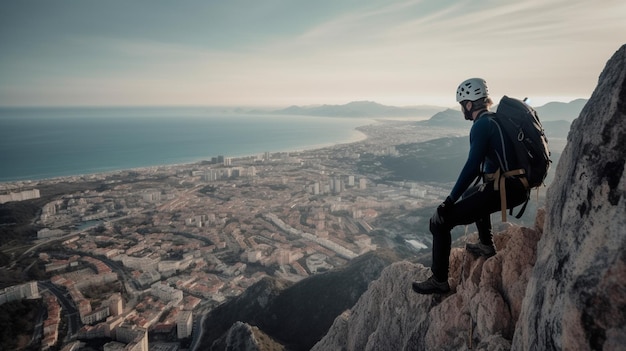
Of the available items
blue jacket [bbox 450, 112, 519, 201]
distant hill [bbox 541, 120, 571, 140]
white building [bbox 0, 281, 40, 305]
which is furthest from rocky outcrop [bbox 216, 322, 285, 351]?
distant hill [bbox 541, 120, 571, 140]

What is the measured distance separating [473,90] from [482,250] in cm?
265

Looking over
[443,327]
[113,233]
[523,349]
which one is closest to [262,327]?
[443,327]

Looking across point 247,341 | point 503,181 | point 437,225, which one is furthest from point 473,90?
point 247,341

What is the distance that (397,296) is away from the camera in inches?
363

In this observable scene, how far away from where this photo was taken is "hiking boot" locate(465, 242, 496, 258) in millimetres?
5492

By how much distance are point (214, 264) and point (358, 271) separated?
21.8 metres

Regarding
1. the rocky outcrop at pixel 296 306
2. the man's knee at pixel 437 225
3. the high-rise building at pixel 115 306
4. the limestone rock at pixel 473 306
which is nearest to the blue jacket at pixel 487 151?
the man's knee at pixel 437 225

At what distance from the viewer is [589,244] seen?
2541 millimetres

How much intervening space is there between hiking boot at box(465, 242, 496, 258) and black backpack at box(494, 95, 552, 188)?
1.99 metres

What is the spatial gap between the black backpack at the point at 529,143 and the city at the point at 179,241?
28.3m

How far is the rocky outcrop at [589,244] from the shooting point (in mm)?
2291

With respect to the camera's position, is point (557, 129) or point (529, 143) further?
point (557, 129)

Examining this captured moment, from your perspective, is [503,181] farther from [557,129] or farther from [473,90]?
[557,129]

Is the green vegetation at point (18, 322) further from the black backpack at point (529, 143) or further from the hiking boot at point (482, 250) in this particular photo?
the black backpack at point (529, 143)
